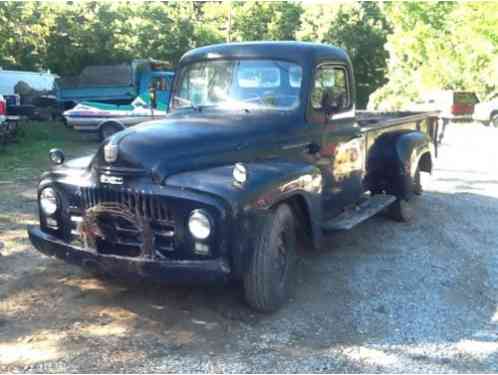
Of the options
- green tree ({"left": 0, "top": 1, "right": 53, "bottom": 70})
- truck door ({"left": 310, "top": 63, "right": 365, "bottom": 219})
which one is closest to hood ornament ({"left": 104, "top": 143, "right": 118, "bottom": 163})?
truck door ({"left": 310, "top": 63, "right": 365, "bottom": 219})

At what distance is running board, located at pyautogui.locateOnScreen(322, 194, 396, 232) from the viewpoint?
4855 millimetres

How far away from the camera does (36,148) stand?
12977mm

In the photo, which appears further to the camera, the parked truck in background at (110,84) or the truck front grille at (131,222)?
the parked truck in background at (110,84)

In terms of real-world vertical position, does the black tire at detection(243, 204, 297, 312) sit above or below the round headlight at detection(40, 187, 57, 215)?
below

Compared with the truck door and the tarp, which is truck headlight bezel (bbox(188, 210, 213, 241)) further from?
the tarp

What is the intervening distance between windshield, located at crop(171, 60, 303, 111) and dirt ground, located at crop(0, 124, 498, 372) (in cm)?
151

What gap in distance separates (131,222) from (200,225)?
0.50 meters

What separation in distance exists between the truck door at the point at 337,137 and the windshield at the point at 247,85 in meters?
0.23

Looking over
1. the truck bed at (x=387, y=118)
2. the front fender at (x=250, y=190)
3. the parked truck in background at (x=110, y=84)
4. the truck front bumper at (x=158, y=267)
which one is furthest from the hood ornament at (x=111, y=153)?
the parked truck in background at (x=110, y=84)

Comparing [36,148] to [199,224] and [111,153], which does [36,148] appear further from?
[199,224]

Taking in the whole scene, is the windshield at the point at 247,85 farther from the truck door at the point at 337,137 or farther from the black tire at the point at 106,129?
the black tire at the point at 106,129

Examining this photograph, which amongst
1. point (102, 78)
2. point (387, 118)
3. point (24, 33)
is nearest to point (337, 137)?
point (387, 118)

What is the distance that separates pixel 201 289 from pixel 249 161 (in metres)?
1.07

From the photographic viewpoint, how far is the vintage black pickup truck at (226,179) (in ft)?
11.8
